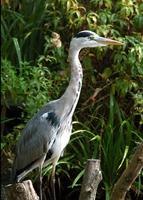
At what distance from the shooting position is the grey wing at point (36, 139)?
4.02 metres

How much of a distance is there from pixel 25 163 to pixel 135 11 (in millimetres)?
1714

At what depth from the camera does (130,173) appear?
9.62ft

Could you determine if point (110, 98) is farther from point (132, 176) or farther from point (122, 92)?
point (132, 176)

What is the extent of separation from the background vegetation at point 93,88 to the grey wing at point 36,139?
2.52ft

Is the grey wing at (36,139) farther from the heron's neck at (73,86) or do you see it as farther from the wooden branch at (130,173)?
the wooden branch at (130,173)

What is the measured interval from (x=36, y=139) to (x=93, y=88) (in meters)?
1.39


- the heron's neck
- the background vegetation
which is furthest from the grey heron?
the background vegetation

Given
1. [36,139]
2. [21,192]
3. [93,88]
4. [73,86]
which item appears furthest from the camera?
[93,88]

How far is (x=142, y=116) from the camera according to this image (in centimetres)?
A: 492

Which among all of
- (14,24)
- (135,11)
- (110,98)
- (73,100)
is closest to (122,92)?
(110,98)

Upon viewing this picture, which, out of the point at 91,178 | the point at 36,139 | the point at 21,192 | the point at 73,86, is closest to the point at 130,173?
the point at 91,178

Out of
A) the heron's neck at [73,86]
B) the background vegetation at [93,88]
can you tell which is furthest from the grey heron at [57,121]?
the background vegetation at [93,88]

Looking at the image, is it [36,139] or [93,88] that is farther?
[93,88]

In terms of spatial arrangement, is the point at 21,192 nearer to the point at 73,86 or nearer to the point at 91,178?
the point at 91,178
